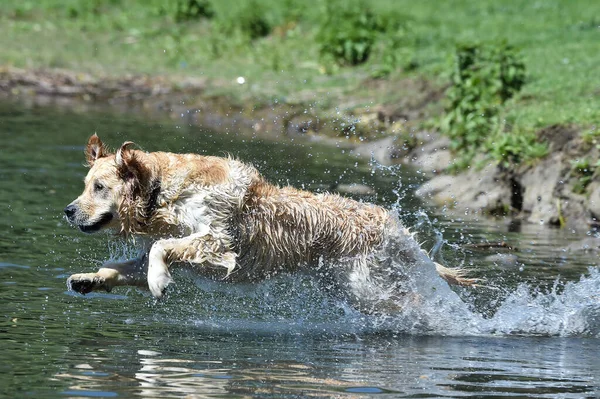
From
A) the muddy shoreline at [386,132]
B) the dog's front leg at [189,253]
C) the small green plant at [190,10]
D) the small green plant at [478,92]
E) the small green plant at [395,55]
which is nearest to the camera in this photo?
the dog's front leg at [189,253]

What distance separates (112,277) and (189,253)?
2.17ft

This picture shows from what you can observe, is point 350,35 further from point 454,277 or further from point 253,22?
point 454,277

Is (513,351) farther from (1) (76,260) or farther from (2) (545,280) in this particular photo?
(1) (76,260)

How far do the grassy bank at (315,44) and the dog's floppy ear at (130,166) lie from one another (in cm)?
744

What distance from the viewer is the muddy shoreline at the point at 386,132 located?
13.2m

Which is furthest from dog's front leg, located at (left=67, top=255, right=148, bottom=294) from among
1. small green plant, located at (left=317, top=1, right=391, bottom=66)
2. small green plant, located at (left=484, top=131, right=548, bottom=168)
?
small green plant, located at (left=317, top=1, right=391, bottom=66)

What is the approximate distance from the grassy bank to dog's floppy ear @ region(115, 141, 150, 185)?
24.4ft

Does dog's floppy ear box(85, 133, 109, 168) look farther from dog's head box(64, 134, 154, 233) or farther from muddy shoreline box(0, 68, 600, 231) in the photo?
muddy shoreline box(0, 68, 600, 231)

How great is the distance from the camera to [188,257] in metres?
8.25

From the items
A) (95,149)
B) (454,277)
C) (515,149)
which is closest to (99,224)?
(95,149)

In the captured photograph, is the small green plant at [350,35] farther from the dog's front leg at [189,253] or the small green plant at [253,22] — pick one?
the dog's front leg at [189,253]

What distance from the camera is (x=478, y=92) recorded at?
15938mm

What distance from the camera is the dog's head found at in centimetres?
836

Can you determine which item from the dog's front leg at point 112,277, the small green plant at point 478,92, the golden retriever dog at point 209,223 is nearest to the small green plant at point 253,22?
the small green plant at point 478,92
